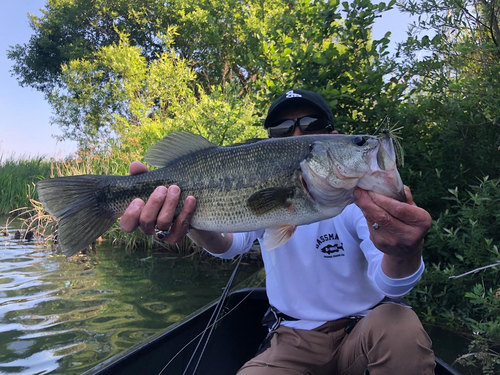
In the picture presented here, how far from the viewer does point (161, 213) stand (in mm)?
2119

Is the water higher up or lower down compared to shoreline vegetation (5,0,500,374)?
lower down

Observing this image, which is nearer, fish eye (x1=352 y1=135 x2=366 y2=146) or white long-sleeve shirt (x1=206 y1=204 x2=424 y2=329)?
fish eye (x1=352 y1=135 x2=366 y2=146)

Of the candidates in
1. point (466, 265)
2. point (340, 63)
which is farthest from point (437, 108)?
point (466, 265)

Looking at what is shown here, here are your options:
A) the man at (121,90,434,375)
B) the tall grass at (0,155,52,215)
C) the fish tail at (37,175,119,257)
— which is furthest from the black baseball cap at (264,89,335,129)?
the tall grass at (0,155,52,215)

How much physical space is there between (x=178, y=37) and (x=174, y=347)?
23766 mm

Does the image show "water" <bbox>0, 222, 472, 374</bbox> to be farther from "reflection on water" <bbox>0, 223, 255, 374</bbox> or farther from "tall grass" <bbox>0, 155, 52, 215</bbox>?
"tall grass" <bbox>0, 155, 52, 215</bbox>

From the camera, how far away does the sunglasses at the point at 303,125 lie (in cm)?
268

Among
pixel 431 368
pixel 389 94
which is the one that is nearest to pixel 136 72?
pixel 389 94

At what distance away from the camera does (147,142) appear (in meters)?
10.1

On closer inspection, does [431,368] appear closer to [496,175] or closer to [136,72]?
[496,175]

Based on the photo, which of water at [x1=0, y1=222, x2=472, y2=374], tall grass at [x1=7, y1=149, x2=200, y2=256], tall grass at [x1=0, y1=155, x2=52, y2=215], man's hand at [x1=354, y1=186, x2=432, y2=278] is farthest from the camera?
tall grass at [x1=0, y1=155, x2=52, y2=215]

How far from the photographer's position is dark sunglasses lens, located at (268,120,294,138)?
2701mm

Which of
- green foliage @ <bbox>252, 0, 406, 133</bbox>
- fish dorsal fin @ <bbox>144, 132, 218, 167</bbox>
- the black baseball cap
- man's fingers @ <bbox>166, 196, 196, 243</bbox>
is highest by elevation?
green foliage @ <bbox>252, 0, 406, 133</bbox>

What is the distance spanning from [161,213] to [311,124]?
1.29m
